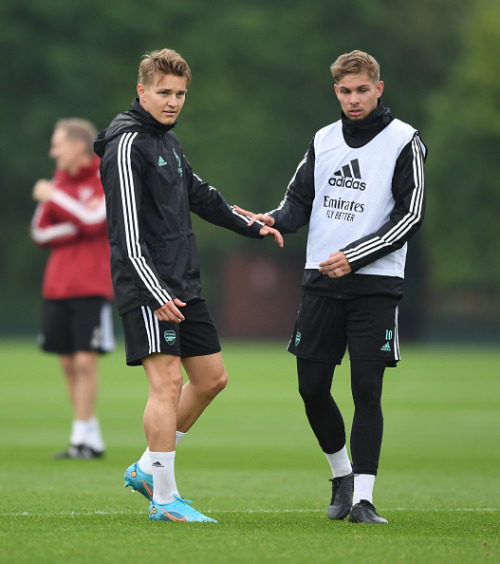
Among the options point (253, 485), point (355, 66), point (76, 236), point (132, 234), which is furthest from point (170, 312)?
point (76, 236)

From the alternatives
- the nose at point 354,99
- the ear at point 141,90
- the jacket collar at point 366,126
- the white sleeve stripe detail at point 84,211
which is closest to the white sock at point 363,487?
the jacket collar at point 366,126

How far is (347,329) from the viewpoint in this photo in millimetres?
6547

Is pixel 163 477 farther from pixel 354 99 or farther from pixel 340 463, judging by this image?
pixel 354 99

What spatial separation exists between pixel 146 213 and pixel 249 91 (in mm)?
39098

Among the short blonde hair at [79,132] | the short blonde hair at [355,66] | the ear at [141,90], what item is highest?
the short blonde hair at [355,66]

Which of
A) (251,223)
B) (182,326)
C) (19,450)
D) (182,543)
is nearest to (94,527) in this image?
(182,543)

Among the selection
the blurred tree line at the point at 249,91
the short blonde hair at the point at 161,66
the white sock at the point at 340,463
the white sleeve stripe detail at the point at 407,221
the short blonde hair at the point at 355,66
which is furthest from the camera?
the blurred tree line at the point at 249,91

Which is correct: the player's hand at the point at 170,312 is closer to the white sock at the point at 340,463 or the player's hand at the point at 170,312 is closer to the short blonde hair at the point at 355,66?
the white sock at the point at 340,463

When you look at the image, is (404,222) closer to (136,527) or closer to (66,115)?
(136,527)

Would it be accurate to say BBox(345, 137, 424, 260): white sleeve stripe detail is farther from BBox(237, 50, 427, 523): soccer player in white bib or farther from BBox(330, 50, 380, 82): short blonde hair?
BBox(330, 50, 380, 82): short blonde hair

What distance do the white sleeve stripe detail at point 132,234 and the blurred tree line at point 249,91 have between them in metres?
35.7

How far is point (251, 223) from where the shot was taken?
6.88m

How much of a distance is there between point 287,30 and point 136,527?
3964 cm

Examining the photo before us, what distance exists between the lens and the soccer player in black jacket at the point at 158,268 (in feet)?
20.0
